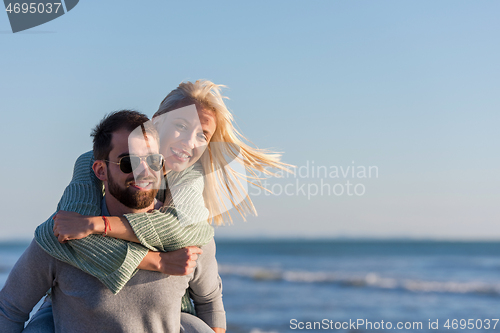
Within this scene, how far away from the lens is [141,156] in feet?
6.88

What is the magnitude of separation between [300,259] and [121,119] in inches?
798

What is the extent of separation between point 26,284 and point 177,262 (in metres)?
0.67

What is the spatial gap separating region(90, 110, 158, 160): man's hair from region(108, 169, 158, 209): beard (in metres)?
0.13

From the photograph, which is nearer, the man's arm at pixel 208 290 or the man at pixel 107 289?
the man at pixel 107 289

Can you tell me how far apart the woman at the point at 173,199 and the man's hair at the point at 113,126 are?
26 cm

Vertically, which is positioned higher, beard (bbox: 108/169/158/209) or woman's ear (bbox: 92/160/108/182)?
woman's ear (bbox: 92/160/108/182)

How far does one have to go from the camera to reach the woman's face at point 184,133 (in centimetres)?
288

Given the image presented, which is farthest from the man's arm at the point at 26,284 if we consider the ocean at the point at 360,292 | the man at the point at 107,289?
the ocean at the point at 360,292

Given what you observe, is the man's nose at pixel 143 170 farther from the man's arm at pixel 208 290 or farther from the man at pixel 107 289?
the man's arm at pixel 208 290

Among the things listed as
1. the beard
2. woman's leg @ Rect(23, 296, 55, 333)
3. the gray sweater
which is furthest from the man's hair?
woman's leg @ Rect(23, 296, 55, 333)

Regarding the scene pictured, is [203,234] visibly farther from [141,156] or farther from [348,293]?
[348,293]

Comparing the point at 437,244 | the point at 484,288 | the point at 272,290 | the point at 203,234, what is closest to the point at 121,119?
the point at 203,234

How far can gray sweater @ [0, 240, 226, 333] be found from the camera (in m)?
2.05

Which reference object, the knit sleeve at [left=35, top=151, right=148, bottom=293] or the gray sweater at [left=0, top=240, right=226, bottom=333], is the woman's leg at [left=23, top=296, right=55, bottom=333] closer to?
the gray sweater at [left=0, top=240, right=226, bottom=333]
